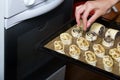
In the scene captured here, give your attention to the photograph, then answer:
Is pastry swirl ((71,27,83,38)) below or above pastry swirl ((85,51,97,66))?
above

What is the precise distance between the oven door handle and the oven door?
0.03 meters

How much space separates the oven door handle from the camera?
1.06 meters

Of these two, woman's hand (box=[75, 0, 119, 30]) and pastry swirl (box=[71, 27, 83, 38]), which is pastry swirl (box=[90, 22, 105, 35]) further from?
woman's hand (box=[75, 0, 119, 30])

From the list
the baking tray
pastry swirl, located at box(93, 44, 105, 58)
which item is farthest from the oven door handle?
pastry swirl, located at box(93, 44, 105, 58)

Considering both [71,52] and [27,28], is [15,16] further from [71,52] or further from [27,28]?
[71,52]

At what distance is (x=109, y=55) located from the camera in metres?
1.06

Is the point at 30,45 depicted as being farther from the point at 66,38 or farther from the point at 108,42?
the point at 108,42

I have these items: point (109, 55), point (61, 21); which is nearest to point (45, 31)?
point (61, 21)

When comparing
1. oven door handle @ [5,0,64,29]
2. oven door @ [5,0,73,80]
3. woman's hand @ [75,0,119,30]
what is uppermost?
woman's hand @ [75,0,119,30]

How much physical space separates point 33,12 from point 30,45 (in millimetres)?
166

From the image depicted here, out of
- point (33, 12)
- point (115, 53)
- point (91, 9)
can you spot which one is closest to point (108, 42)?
point (115, 53)

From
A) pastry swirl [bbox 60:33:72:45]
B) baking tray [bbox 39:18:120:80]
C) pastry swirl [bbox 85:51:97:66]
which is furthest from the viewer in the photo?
pastry swirl [bbox 60:33:72:45]

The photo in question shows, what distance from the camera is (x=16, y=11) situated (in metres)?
1.06

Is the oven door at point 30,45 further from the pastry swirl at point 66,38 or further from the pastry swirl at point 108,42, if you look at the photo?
the pastry swirl at point 108,42
